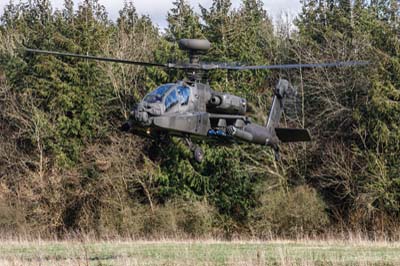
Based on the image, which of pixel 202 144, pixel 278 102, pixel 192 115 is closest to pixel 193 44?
pixel 192 115

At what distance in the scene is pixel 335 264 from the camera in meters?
16.5

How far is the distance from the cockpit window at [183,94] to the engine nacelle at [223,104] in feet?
2.99

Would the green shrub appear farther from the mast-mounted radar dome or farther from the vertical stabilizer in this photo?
the mast-mounted radar dome

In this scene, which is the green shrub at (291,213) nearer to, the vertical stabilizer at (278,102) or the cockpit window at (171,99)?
the vertical stabilizer at (278,102)

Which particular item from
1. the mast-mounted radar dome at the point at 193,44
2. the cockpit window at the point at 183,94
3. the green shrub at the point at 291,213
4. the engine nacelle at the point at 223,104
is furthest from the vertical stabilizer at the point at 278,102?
the green shrub at the point at 291,213

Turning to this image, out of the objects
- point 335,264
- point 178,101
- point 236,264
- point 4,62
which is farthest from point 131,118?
point 4,62

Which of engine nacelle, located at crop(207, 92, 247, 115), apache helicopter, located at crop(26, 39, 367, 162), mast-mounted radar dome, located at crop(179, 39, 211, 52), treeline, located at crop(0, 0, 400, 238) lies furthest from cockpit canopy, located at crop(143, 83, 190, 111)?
treeline, located at crop(0, 0, 400, 238)

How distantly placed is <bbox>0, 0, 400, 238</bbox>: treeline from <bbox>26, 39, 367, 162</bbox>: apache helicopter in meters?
18.3

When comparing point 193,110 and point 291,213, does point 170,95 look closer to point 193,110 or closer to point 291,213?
point 193,110

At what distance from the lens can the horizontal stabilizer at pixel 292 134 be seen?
2223 centimetres

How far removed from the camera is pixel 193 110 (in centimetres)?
1942

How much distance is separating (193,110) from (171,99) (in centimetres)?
78

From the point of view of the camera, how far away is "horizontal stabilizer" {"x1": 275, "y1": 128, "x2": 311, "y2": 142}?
22.2m

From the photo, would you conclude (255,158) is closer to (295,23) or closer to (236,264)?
(295,23)
